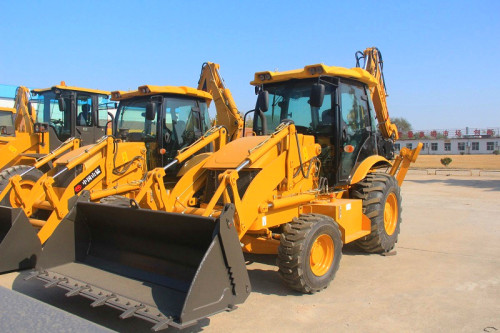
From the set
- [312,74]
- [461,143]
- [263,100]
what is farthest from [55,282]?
[461,143]

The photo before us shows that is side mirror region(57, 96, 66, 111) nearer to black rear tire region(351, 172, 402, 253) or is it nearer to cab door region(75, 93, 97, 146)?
cab door region(75, 93, 97, 146)

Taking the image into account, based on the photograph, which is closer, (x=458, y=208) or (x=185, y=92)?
(x=185, y=92)

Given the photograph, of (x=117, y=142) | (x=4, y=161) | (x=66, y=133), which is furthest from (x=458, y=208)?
(x=4, y=161)

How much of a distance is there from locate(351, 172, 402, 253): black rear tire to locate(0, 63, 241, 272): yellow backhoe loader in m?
2.41

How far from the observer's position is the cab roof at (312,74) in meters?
5.96

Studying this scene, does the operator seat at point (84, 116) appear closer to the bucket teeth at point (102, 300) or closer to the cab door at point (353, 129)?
the cab door at point (353, 129)

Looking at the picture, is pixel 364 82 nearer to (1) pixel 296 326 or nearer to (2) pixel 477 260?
(2) pixel 477 260

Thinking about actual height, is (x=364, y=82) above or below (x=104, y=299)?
above

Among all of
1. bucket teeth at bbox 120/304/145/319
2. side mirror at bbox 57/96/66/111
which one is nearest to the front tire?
bucket teeth at bbox 120/304/145/319

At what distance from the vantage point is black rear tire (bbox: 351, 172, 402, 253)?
255 inches

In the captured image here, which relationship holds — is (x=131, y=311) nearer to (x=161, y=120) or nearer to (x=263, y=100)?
(x=263, y=100)

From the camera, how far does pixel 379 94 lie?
8.29 m

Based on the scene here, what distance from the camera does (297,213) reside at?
219 inches

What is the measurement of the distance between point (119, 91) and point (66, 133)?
2.11 m
